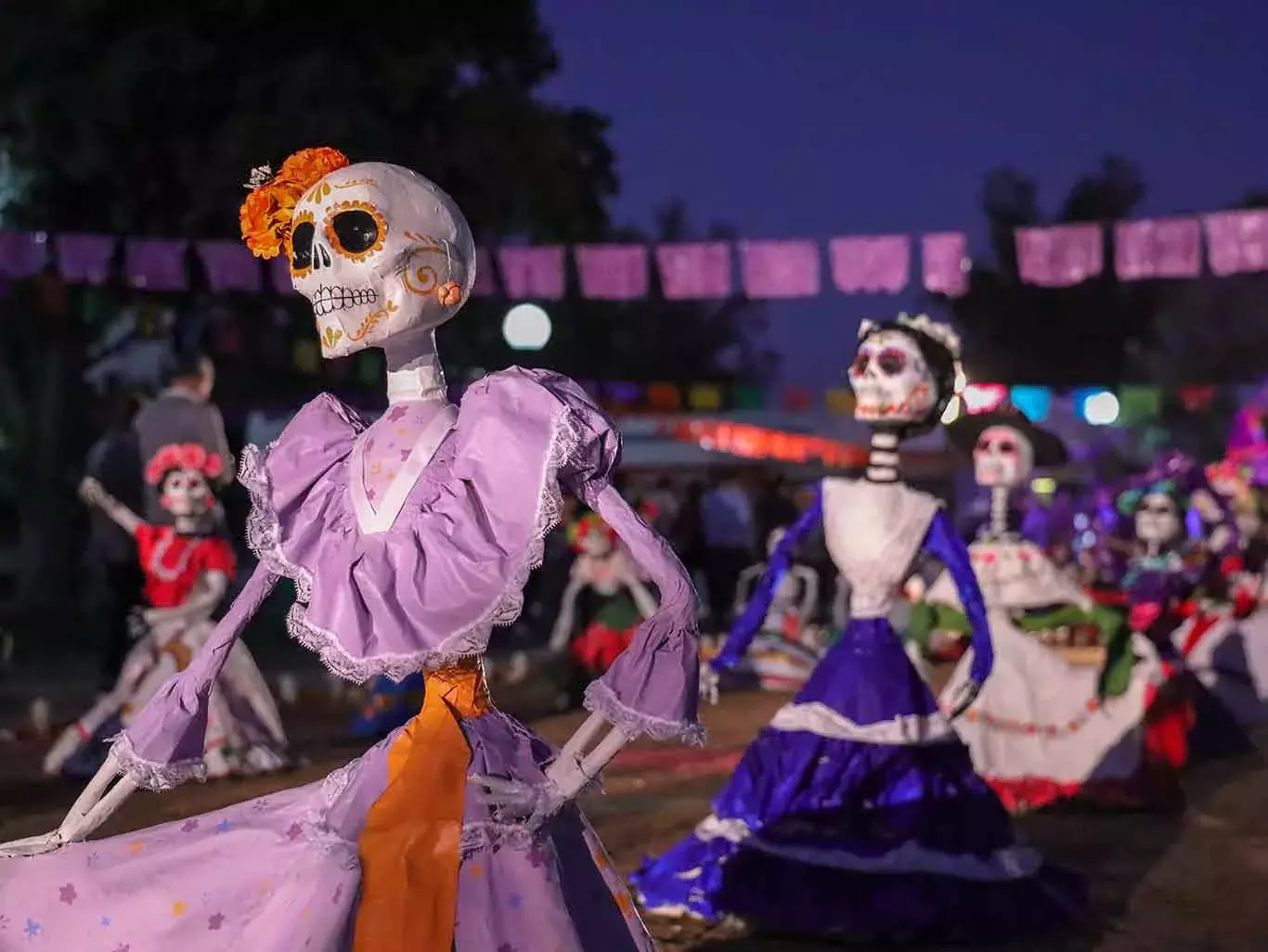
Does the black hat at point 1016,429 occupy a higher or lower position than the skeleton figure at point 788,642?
higher

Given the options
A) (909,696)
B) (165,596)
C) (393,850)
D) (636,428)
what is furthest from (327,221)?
(636,428)

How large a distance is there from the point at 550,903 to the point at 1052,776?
558 cm

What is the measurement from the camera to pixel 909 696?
5.70 m

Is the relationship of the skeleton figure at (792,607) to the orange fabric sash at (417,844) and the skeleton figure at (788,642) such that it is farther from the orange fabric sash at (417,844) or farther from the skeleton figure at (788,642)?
the orange fabric sash at (417,844)

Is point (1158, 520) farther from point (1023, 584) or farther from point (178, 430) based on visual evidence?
point (178, 430)

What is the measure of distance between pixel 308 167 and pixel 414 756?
51.8 inches

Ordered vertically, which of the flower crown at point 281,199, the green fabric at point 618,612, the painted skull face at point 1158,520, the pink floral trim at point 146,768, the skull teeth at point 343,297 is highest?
the flower crown at point 281,199

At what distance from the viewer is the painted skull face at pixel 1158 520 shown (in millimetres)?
10320

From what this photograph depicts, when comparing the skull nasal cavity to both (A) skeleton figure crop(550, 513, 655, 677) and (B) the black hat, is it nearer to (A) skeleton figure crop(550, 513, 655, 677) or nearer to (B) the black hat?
(B) the black hat

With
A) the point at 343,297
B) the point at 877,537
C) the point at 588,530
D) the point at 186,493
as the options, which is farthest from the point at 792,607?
the point at 343,297

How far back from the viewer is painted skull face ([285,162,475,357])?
329 centimetres

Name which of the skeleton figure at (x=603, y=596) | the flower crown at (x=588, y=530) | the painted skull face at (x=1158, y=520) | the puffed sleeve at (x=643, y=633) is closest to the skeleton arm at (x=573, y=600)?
the skeleton figure at (x=603, y=596)

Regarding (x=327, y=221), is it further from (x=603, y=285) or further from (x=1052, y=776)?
(x=603, y=285)

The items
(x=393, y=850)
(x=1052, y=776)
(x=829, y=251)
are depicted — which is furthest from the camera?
(x=829, y=251)
